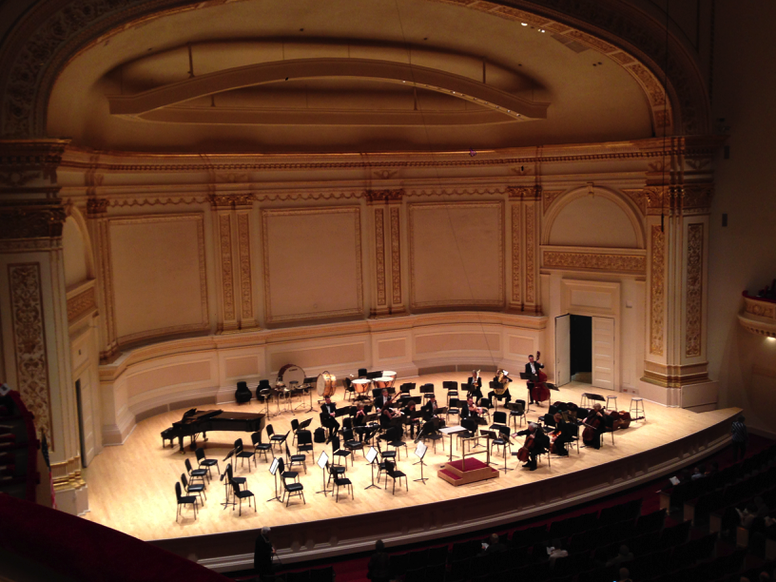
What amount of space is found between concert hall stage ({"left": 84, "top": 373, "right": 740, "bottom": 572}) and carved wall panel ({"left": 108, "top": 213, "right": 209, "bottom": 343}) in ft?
9.40

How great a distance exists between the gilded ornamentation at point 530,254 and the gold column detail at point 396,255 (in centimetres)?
354

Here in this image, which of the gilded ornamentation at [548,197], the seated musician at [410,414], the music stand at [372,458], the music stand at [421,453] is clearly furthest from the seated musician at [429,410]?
the gilded ornamentation at [548,197]

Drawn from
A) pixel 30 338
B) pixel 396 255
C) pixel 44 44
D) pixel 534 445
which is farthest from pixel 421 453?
pixel 396 255

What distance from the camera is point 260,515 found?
38.9 feet

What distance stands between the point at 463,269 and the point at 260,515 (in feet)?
35.3

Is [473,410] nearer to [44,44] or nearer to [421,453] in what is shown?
[421,453]

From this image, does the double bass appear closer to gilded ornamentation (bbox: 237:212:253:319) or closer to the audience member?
gilded ornamentation (bbox: 237:212:253:319)

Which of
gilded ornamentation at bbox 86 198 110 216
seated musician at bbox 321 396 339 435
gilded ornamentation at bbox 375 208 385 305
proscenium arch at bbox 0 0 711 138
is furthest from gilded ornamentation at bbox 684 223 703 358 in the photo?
gilded ornamentation at bbox 86 198 110 216

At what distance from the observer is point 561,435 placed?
45.9ft

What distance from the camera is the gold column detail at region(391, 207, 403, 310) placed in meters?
20.1

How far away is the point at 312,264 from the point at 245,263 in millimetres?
1858

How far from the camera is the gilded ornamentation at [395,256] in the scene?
20.1 m

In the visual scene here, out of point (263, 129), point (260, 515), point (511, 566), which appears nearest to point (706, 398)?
Answer: point (511, 566)

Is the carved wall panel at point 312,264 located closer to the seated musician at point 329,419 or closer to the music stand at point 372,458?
the seated musician at point 329,419
